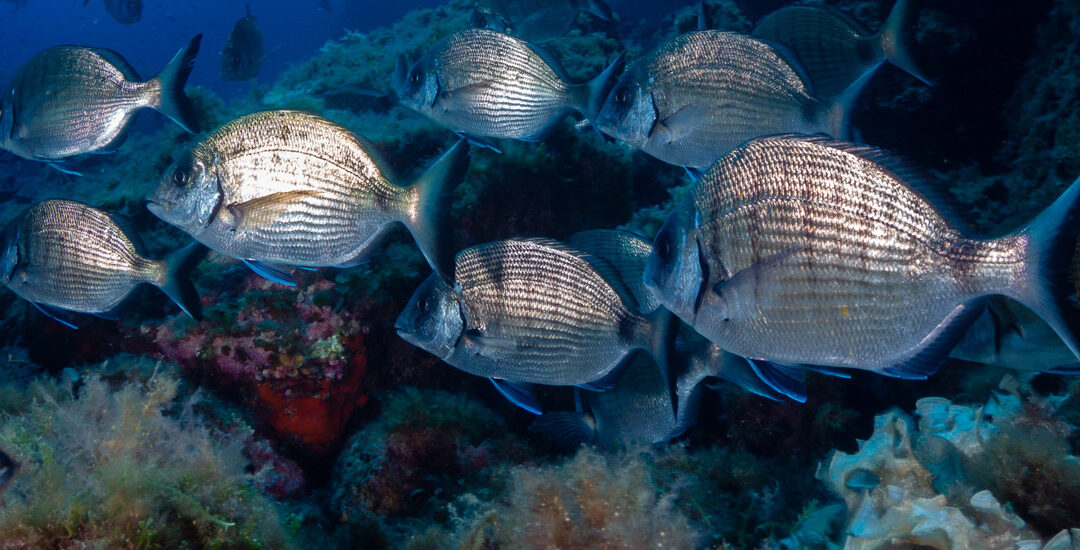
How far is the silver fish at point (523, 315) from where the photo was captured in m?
3.08

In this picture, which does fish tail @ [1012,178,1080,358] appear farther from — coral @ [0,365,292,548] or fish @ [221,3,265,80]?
fish @ [221,3,265,80]

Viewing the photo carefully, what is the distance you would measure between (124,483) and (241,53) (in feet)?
30.4

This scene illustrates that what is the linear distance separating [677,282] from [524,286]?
109cm

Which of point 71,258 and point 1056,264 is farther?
point 71,258

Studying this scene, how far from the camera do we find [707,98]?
3.39m

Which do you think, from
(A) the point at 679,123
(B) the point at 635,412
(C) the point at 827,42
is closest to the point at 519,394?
(B) the point at 635,412

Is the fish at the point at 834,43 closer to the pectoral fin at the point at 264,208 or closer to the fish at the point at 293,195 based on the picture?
the fish at the point at 293,195

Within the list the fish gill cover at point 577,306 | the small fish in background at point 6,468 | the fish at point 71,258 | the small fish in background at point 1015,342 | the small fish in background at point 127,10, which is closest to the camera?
the small fish in background at point 6,468

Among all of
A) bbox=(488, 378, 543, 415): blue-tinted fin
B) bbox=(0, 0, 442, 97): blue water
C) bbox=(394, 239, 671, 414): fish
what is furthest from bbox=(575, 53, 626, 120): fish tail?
bbox=(0, 0, 442, 97): blue water

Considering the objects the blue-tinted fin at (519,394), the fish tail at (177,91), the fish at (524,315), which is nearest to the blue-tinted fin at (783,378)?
the fish at (524,315)

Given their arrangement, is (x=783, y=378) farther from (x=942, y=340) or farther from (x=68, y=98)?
(x=68, y=98)

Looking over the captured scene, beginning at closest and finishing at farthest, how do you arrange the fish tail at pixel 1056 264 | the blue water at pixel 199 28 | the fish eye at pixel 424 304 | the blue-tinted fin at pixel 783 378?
the fish tail at pixel 1056 264 < the blue-tinted fin at pixel 783 378 < the fish eye at pixel 424 304 < the blue water at pixel 199 28

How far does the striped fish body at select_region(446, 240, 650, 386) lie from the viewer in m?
3.09

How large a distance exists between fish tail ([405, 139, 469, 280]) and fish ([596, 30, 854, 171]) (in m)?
1.25
